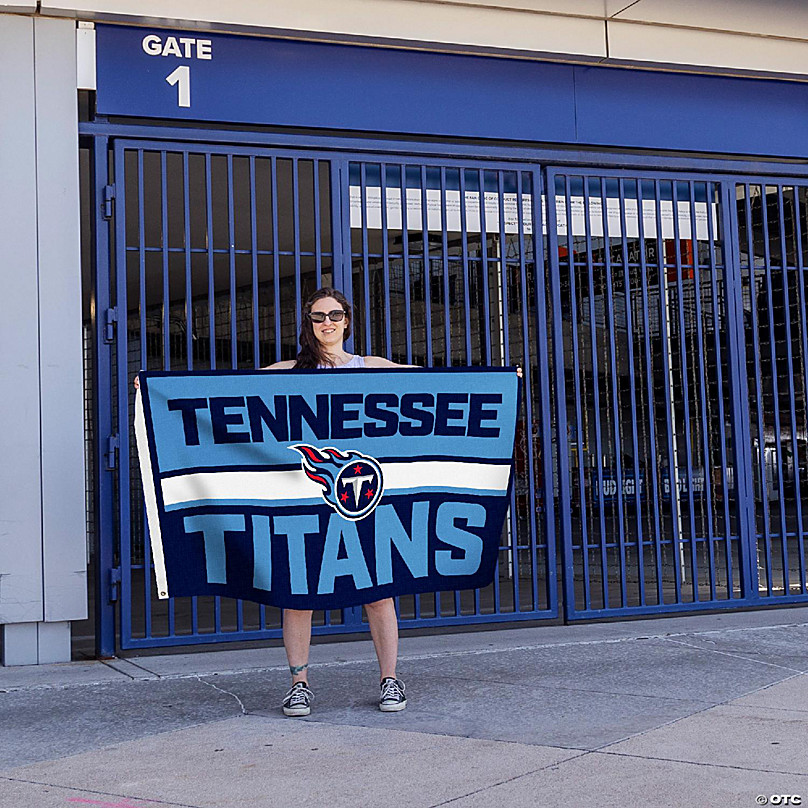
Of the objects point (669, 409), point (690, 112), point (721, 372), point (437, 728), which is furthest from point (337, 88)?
point (437, 728)

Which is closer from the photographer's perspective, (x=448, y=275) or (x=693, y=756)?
(x=693, y=756)

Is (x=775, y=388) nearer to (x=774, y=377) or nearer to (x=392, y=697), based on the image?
(x=774, y=377)

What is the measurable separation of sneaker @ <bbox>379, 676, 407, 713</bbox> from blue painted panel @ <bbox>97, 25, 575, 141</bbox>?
128 inches

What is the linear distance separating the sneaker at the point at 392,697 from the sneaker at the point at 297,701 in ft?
0.98

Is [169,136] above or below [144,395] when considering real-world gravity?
above

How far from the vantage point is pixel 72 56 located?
19.6ft

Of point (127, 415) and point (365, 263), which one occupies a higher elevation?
point (365, 263)

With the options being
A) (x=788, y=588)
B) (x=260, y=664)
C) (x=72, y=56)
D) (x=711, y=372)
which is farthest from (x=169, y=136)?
(x=788, y=588)

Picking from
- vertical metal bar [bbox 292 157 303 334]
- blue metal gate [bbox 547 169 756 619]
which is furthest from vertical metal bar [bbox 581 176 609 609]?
vertical metal bar [bbox 292 157 303 334]

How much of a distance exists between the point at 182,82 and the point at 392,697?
3.54 m

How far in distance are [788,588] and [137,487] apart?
4.13 meters

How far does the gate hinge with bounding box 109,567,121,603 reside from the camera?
19.4 feet

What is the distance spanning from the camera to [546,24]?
6.65m

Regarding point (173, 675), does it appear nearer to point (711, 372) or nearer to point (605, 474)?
point (605, 474)
